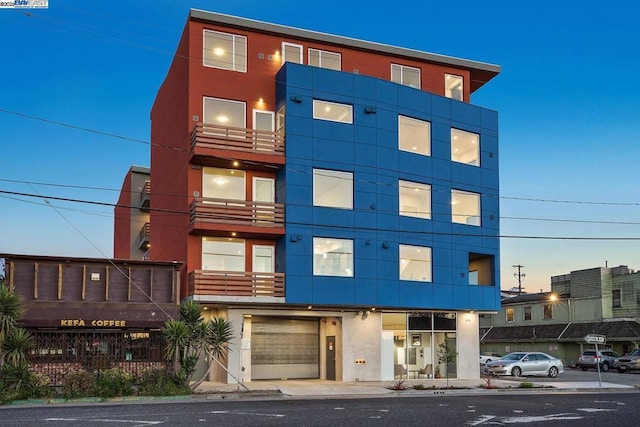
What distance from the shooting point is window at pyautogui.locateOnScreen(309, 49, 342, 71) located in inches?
1360

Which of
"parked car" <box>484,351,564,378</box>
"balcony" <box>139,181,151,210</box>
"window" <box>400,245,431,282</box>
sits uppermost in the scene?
"balcony" <box>139,181,151,210</box>

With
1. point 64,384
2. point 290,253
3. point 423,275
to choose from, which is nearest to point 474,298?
point 423,275

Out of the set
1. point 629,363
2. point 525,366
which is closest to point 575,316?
point 629,363

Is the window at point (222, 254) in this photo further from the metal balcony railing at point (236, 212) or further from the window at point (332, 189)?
the window at point (332, 189)

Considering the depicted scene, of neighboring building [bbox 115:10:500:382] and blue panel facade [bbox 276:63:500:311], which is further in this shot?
blue panel facade [bbox 276:63:500:311]

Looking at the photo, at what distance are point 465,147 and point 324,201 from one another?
929 cm

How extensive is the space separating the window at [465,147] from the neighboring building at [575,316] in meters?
26.1

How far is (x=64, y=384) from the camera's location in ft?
77.2

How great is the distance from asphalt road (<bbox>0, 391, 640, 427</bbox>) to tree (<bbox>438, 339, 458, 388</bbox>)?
386 inches

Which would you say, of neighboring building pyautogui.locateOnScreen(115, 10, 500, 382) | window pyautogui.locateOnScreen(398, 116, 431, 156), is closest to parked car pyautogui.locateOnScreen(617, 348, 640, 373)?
neighboring building pyautogui.locateOnScreen(115, 10, 500, 382)

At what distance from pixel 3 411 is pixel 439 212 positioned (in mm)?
22012

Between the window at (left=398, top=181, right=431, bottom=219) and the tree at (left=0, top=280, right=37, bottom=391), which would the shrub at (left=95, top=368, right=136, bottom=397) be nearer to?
the tree at (left=0, top=280, right=37, bottom=391)

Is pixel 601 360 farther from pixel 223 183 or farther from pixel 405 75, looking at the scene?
pixel 223 183

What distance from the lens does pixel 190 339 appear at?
25828 millimetres
